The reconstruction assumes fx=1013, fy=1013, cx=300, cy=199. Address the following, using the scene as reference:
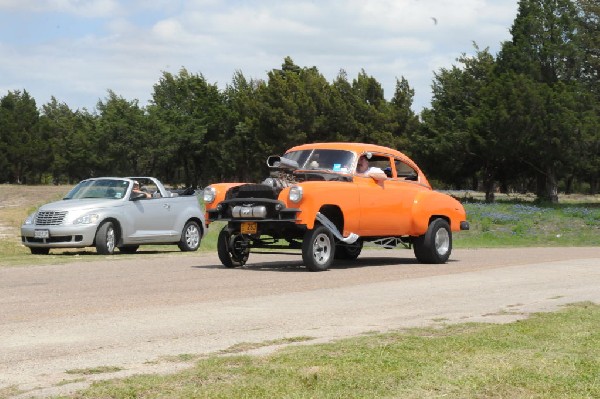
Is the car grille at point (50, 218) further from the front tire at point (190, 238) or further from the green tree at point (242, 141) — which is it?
the green tree at point (242, 141)

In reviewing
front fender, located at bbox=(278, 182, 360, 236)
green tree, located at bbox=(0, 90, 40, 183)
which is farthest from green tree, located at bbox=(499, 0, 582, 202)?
green tree, located at bbox=(0, 90, 40, 183)

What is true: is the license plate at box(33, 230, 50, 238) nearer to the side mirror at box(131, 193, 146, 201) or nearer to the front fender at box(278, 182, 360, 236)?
the side mirror at box(131, 193, 146, 201)

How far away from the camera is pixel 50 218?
20844 millimetres

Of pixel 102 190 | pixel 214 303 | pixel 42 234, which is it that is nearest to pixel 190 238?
pixel 102 190

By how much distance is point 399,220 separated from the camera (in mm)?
17844

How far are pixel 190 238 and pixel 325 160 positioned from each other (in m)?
7.14

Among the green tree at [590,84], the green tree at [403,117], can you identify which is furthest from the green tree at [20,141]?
the green tree at [590,84]

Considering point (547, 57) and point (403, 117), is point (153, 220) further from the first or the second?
point (403, 117)

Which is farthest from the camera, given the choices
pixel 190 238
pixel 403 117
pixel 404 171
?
pixel 403 117

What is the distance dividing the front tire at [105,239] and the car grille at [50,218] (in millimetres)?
809

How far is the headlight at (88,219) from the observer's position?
20766 millimetres

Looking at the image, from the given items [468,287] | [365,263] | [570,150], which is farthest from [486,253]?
[570,150]

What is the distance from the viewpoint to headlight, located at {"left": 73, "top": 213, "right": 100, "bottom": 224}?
68.1 feet

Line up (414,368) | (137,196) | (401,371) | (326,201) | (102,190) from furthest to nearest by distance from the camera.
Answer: (137,196) → (102,190) → (326,201) → (414,368) → (401,371)
